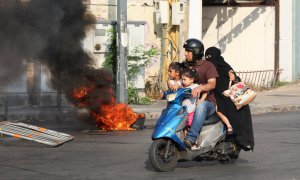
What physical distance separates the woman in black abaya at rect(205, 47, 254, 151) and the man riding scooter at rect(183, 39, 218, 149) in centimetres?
16

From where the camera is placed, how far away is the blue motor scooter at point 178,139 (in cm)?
936

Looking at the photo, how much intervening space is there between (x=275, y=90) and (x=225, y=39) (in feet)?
8.53

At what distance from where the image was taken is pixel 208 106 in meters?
9.76

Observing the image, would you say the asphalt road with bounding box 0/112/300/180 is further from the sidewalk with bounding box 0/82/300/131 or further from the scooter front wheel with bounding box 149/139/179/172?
the sidewalk with bounding box 0/82/300/131

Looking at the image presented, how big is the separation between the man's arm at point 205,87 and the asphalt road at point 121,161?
986mm

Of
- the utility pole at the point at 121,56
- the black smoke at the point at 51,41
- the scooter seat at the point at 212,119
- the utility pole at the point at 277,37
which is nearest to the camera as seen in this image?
the scooter seat at the point at 212,119

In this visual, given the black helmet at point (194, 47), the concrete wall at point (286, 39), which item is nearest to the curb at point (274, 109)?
the concrete wall at point (286, 39)

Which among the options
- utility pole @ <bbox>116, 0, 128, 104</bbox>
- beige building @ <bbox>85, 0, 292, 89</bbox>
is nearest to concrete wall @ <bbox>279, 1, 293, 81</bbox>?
beige building @ <bbox>85, 0, 292, 89</bbox>

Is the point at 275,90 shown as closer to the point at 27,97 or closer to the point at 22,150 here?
the point at 27,97

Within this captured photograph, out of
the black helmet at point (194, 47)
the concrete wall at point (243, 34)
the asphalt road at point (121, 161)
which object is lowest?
the asphalt road at point (121, 161)

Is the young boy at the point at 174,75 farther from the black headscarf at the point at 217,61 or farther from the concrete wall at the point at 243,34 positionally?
the concrete wall at the point at 243,34

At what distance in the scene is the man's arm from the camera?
9641 millimetres

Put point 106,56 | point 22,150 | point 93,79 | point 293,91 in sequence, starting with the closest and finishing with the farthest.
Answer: point 22,150
point 93,79
point 106,56
point 293,91

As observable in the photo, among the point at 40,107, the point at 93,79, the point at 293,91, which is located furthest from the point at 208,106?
the point at 293,91
